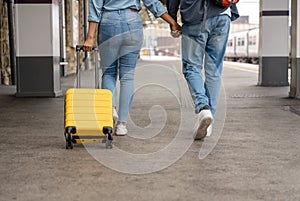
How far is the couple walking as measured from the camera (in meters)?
4.51

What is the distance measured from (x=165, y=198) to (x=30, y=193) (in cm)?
73

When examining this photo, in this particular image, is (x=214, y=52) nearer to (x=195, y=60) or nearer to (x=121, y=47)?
(x=195, y=60)

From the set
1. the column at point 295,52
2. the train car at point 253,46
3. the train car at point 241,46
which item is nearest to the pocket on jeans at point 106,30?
the column at point 295,52

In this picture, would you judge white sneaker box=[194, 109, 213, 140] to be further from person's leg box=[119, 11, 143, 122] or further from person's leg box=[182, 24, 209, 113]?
person's leg box=[119, 11, 143, 122]

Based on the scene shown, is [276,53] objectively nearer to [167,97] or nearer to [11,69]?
[167,97]

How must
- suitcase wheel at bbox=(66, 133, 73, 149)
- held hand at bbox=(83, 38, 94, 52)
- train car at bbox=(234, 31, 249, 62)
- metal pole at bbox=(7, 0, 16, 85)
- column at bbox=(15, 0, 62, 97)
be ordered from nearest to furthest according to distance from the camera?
suitcase wheel at bbox=(66, 133, 73, 149) < held hand at bbox=(83, 38, 94, 52) < column at bbox=(15, 0, 62, 97) < metal pole at bbox=(7, 0, 16, 85) < train car at bbox=(234, 31, 249, 62)

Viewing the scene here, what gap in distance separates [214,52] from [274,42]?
7.89m

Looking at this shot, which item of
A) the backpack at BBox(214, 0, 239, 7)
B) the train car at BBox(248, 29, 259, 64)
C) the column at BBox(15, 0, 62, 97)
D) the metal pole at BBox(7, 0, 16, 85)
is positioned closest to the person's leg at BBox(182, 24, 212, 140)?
the backpack at BBox(214, 0, 239, 7)

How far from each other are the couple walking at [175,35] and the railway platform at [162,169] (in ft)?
1.45

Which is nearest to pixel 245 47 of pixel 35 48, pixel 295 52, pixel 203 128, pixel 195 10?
pixel 295 52

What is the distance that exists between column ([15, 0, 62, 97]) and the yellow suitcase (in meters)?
4.80

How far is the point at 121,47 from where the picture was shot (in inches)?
185

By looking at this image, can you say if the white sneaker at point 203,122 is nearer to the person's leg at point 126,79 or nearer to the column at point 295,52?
the person's leg at point 126,79

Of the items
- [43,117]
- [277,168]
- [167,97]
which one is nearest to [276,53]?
[167,97]
